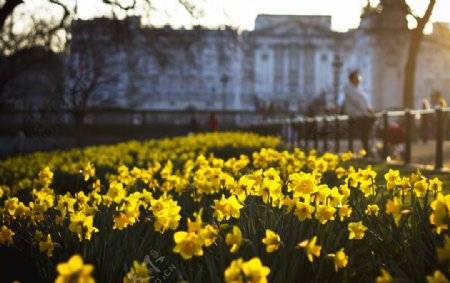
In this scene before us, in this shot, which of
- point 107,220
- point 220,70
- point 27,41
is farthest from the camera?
point 220,70

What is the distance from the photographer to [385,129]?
14.0m

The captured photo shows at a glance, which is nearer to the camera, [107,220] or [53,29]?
[107,220]

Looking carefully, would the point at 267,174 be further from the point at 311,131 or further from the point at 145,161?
the point at 311,131

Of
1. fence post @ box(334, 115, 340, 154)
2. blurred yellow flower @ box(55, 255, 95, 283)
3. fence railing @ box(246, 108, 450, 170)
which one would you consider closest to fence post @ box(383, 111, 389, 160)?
fence railing @ box(246, 108, 450, 170)

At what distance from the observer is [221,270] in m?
2.95

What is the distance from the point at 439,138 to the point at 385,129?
319 cm

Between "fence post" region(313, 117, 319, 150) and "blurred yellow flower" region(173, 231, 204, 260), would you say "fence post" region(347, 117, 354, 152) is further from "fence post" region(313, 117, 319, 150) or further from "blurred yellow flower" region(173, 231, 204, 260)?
"blurred yellow flower" region(173, 231, 204, 260)

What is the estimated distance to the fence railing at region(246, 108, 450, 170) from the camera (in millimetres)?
10836

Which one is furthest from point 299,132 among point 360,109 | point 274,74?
point 274,74

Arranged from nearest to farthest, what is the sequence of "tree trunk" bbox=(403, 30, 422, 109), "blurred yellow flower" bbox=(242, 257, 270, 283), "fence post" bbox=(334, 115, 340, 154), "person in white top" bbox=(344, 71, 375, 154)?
"blurred yellow flower" bbox=(242, 257, 270, 283), "person in white top" bbox=(344, 71, 375, 154), "fence post" bbox=(334, 115, 340, 154), "tree trunk" bbox=(403, 30, 422, 109)

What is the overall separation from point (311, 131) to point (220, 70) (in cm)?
7199

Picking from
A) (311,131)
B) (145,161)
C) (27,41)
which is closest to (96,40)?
(27,41)

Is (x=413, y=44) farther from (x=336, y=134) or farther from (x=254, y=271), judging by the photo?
(x=254, y=271)

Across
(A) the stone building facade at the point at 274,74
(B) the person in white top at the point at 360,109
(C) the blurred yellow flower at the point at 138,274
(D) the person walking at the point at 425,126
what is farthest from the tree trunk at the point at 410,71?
(A) the stone building facade at the point at 274,74
